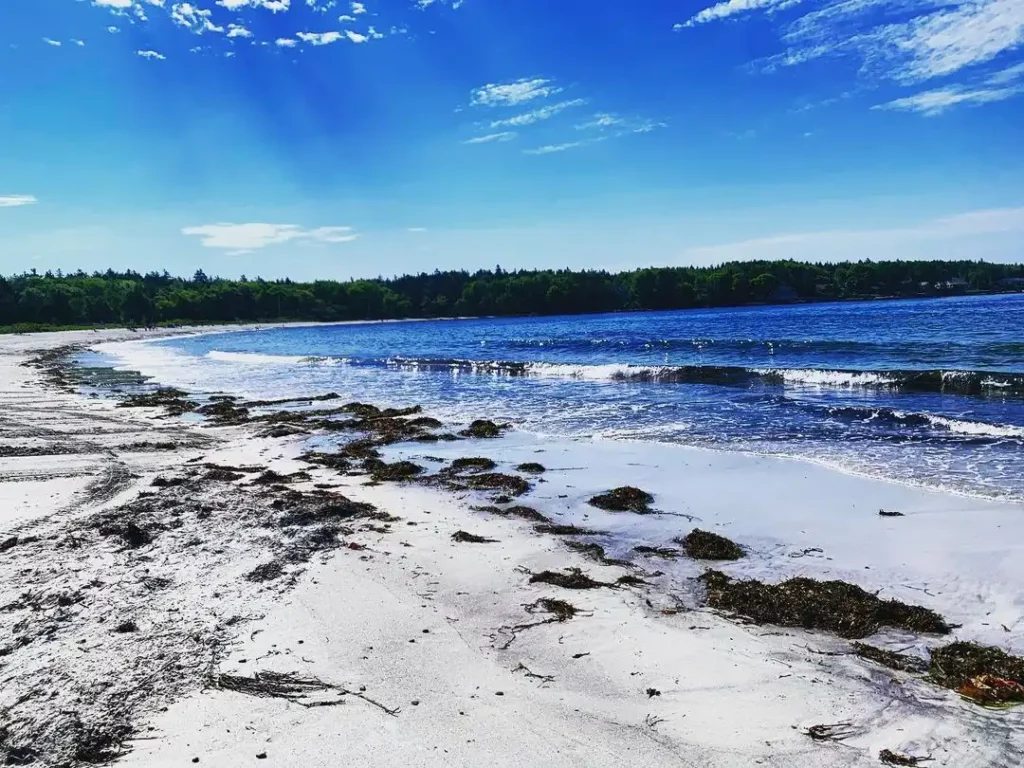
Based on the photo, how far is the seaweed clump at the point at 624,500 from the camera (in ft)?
27.5

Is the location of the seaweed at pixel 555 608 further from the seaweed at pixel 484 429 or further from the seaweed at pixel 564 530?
the seaweed at pixel 484 429

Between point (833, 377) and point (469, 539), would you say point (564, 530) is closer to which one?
point (469, 539)

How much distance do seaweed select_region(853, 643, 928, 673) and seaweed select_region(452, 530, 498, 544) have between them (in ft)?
12.2

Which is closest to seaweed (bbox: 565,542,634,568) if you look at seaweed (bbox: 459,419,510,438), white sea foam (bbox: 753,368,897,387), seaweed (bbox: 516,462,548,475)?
seaweed (bbox: 516,462,548,475)

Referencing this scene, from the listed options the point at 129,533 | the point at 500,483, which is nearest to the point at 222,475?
the point at 129,533

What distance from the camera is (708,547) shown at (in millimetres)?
6742

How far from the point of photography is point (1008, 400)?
16.9 metres

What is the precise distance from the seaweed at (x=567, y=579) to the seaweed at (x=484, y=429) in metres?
8.11

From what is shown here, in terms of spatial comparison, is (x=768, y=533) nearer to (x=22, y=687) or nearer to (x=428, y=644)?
(x=428, y=644)

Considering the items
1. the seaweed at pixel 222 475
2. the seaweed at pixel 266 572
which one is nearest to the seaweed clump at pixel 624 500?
the seaweed at pixel 266 572

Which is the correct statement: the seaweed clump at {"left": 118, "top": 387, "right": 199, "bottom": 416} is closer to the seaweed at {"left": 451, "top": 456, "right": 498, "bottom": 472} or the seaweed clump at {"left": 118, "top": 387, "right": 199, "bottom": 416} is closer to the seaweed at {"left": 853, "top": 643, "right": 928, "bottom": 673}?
the seaweed at {"left": 451, "top": 456, "right": 498, "bottom": 472}

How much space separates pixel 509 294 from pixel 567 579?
14601cm

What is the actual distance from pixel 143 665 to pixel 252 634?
2.36 ft

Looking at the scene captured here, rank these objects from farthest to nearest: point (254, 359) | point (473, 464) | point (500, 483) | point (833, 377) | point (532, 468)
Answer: point (254, 359), point (833, 377), point (473, 464), point (532, 468), point (500, 483)
